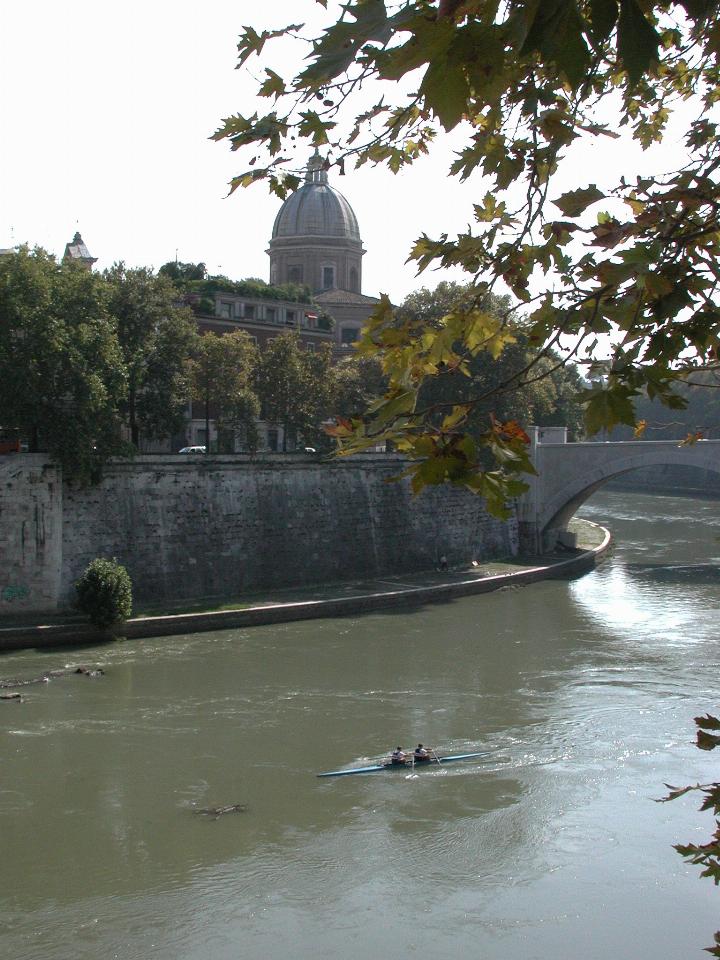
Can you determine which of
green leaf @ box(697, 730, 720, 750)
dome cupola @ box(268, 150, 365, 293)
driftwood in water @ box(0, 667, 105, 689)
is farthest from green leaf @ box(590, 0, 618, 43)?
dome cupola @ box(268, 150, 365, 293)

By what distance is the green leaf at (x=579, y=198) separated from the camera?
2.71 m

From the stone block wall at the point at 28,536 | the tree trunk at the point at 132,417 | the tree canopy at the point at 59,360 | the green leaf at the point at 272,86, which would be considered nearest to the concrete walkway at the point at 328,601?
the stone block wall at the point at 28,536

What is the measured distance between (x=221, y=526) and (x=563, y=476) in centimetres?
1211

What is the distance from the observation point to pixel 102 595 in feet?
61.3

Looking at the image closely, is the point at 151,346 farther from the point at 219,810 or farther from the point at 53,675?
the point at 219,810

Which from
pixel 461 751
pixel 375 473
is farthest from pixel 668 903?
pixel 375 473

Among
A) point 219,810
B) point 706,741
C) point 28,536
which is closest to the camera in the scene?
point 706,741

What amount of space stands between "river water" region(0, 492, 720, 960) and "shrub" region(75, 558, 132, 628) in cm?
59

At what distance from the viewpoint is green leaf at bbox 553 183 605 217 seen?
8.87ft

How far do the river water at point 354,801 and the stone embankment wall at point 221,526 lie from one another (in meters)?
2.76

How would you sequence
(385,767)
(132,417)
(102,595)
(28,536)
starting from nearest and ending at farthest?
(385,767) < (102,595) < (28,536) < (132,417)

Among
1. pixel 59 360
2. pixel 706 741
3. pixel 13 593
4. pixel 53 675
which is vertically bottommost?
pixel 53 675

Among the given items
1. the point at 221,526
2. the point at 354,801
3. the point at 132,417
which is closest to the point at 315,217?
the point at 132,417

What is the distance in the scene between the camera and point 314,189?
53.0 meters
